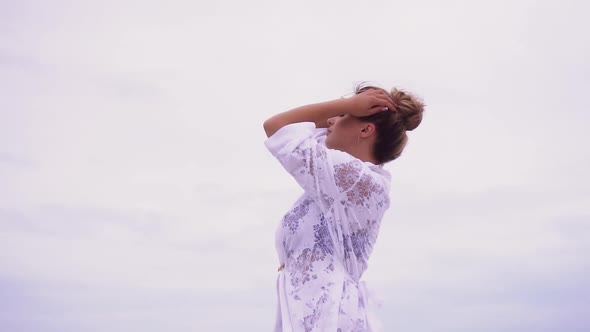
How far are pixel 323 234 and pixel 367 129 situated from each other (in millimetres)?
543

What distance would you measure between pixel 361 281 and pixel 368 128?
72 cm

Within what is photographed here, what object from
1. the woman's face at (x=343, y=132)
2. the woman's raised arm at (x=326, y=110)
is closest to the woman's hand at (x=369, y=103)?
the woman's raised arm at (x=326, y=110)

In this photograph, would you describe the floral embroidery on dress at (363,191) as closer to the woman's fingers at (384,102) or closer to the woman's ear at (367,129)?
the woman's ear at (367,129)

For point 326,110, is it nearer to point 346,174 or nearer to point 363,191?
point 346,174

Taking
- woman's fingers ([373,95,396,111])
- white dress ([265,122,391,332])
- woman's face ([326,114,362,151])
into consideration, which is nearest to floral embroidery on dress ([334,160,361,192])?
white dress ([265,122,391,332])

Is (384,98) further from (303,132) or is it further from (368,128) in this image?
(303,132)

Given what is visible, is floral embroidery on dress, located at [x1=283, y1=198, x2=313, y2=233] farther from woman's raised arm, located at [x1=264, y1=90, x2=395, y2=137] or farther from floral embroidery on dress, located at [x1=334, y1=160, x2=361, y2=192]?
woman's raised arm, located at [x1=264, y1=90, x2=395, y2=137]

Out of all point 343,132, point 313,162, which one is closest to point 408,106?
point 343,132

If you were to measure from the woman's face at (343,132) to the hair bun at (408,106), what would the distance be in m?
0.21

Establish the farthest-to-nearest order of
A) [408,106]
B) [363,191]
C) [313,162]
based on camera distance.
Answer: [408,106] < [363,191] < [313,162]

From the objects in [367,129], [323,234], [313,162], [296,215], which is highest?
[367,129]

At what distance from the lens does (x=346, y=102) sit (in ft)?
13.3

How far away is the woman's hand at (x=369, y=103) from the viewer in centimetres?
405

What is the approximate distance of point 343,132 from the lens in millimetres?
4219
